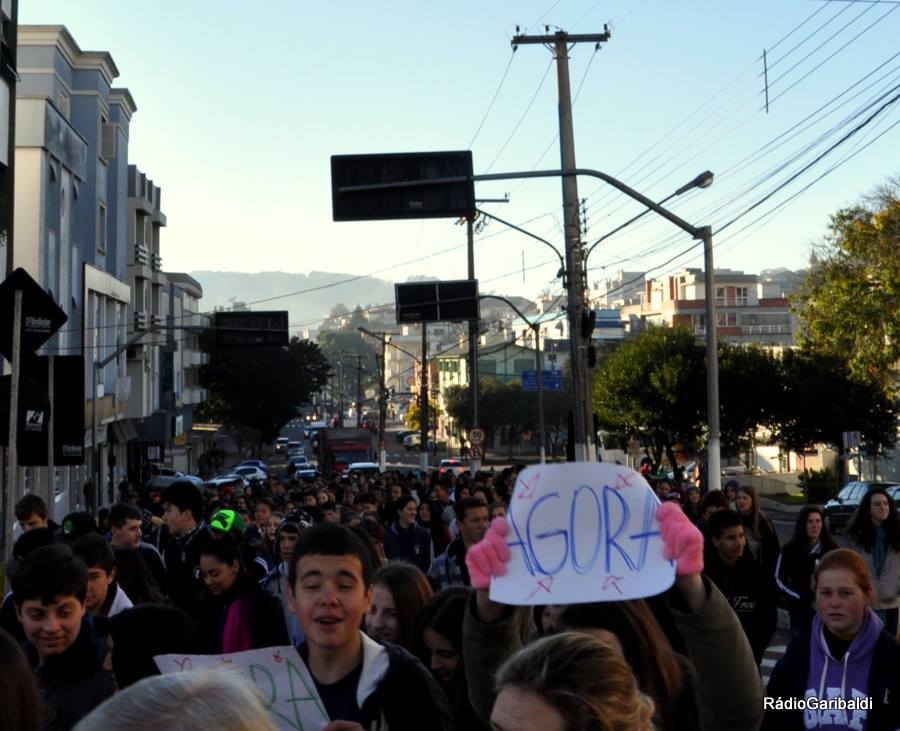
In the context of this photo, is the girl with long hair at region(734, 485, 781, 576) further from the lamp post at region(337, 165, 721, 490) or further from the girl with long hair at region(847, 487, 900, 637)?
the lamp post at region(337, 165, 721, 490)

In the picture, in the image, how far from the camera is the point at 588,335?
21734 millimetres

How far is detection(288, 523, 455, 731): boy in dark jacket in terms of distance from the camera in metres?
4.07

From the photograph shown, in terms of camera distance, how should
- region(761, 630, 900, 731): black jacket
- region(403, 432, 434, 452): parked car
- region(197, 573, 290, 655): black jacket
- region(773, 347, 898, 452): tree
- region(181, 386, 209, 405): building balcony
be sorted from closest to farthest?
region(761, 630, 900, 731): black jacket
region(197, 573, 290, 655): black jacket
region(773, 347, 898, 452): tree
region(181, 386, 209, 405): building balcony
region(403, 432, 434, 452): parked car

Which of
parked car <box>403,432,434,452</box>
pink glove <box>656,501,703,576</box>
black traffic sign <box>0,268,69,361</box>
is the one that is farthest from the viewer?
parked car <box>403,432,434,452</box>

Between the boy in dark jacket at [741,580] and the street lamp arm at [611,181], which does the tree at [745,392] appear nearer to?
the street lamp arm at [611,181]

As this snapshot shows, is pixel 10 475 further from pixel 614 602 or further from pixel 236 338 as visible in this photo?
pixel 236 338

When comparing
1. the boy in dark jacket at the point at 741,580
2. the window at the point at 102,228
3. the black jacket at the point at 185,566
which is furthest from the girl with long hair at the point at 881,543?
the window at the point at 102,228

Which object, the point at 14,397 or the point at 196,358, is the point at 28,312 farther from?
the point at 196,358

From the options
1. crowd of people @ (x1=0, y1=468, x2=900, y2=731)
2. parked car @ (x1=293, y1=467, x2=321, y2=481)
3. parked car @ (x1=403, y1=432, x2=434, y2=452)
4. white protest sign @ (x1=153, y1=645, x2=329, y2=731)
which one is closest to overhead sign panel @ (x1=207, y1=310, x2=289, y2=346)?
parked car @ (x1=293, y1=467, x2=321, y2=481)

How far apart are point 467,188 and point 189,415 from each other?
229 ft

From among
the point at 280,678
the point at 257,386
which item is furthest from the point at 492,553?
the point at 257,386

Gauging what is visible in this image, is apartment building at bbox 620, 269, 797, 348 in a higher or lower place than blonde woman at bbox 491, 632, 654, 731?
higher

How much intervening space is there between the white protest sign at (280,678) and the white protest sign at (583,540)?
60 centimetres

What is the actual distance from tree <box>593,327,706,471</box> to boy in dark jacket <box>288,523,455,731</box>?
4969cm
